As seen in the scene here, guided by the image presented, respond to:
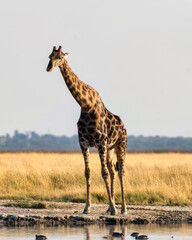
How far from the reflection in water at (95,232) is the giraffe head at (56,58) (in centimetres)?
310

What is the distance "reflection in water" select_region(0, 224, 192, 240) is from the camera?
11.4 m

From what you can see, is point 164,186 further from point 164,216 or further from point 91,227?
point 91,227

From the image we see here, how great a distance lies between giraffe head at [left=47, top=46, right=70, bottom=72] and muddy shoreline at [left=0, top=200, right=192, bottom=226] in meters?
2.93

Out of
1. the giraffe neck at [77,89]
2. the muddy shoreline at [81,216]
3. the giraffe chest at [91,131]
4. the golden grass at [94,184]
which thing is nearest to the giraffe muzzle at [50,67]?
the giraffe neck at [77,89]

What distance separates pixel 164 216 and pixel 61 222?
244 cm

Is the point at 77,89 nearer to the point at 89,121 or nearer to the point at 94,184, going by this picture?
the point at 89,121

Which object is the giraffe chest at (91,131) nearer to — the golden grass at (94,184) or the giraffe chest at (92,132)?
the giraffe chest at (92,132)

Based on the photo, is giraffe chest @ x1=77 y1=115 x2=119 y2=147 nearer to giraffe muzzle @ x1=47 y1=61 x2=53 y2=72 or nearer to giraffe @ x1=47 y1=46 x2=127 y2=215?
giraffe @ x1=47 y1=46 x2=127 y2=215

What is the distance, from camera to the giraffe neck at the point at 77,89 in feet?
46.2

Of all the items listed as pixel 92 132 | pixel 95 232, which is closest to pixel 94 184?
pixel 92 132

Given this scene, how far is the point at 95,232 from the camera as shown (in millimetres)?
12047

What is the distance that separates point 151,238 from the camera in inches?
449

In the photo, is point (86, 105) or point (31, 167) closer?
point (86, 105)

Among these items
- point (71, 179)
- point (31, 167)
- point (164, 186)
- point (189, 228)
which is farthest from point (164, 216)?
point (31, 167)
